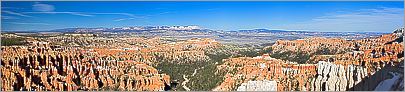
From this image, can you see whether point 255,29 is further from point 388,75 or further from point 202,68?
point 388,75

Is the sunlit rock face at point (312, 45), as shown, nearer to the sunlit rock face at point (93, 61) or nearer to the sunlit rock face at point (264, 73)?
the sunlit rock face at point (264, 73)

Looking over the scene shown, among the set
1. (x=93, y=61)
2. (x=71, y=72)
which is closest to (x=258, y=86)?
(x=93, y=61)

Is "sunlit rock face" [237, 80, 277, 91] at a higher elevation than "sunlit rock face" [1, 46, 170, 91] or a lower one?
lower

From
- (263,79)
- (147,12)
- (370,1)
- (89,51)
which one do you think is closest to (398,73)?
(370,1)

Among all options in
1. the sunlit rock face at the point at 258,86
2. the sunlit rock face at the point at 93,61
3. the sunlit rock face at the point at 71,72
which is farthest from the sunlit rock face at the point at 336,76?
the sunlit rock face at the point at 71,72

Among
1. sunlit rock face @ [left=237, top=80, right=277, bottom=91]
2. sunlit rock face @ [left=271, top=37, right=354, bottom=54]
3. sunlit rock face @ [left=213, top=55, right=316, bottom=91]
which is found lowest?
sunlit rock face @ [left=237, top=80, right=277, bottom=91]

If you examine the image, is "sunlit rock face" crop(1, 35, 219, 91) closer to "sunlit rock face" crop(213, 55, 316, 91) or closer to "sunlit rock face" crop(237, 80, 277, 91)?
"sunlit rock face" crop(213, 55, 316, 91)

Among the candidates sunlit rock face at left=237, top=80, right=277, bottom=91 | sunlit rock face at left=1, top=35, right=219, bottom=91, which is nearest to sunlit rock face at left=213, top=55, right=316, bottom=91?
sunlit rock face at left=237, top=80, right=277, bottom=91

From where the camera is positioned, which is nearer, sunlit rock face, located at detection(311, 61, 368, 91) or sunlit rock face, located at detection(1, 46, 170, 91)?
sunlit rock face, located at detection(311, 61, 368, 91)

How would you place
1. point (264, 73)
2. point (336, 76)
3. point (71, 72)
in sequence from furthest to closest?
1. point (71, 72)
2. point (264, 73)
3. point (336, 76)

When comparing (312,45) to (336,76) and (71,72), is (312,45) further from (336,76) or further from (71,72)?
(71,72)

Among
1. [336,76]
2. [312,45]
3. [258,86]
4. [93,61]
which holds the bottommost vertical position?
[258,86]
